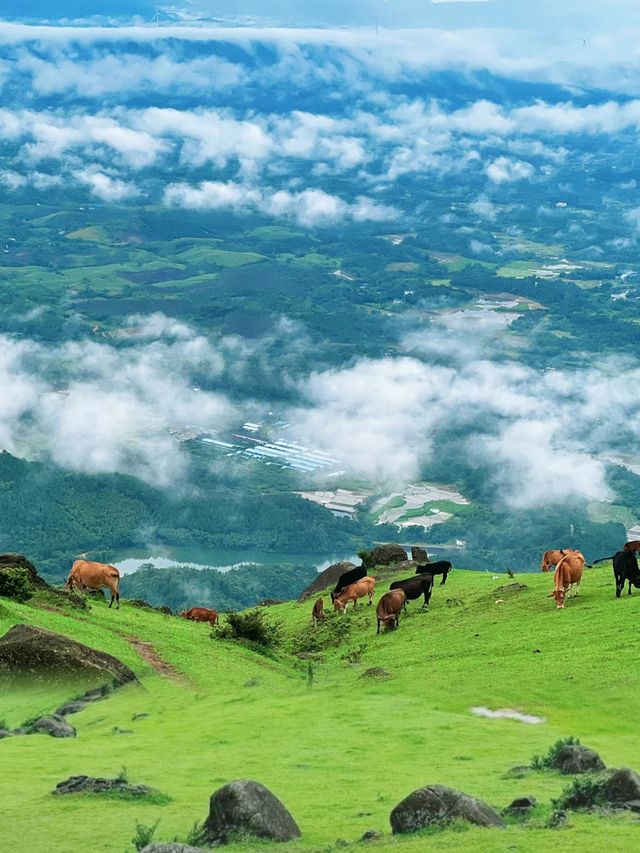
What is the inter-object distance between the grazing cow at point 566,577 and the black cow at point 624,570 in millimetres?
1401

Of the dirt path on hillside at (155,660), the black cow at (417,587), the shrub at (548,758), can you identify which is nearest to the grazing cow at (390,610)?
the black cow at (417,587)

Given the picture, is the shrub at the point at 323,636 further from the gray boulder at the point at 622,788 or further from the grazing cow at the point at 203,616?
Answer: the gray boulder at the point at 622,788

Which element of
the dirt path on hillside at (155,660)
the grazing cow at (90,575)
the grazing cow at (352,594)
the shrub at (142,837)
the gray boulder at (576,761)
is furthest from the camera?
the grazing cow at (352,594)

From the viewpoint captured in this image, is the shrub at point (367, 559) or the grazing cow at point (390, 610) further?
the shrub at point (367, 559)

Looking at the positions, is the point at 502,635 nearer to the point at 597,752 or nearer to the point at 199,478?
the point at 597,752

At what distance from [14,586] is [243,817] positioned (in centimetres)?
2122

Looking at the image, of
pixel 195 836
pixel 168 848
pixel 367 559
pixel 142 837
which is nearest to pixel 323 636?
pixel 367 559

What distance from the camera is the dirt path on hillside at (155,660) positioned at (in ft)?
96.8

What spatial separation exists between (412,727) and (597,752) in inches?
154

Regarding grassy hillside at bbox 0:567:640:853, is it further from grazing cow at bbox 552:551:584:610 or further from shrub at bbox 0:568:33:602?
shrub at bbox 0:568:33:602

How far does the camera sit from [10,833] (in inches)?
629

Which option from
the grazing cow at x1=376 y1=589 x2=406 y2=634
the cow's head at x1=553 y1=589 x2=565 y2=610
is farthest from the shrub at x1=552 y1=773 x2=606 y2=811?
the grazing cow at x1=376 y1=589 x2=406 y2=634

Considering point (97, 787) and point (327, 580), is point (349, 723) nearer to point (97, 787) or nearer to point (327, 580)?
point (97, 787)

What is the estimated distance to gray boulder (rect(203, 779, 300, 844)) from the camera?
15.4m
